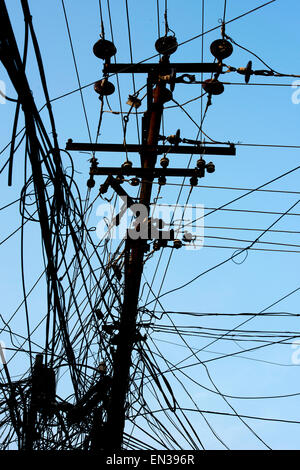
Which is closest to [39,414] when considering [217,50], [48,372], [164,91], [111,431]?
[48,372]

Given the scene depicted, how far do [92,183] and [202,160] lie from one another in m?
1.67

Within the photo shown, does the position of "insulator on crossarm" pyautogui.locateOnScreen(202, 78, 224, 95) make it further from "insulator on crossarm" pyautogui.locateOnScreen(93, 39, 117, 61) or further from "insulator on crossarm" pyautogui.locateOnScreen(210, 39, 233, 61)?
"insulator on crossarm" pyautogui.locateOnScreen(93, 39, 117, 61)

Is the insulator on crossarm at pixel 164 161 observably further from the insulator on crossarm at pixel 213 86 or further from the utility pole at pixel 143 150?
the insulator on crossarm at pixel 213 86

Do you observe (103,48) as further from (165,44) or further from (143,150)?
(143,150)

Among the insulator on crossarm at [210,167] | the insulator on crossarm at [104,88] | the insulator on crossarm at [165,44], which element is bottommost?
the insulator on crossarm at [210,167]

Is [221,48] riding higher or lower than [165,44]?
lower

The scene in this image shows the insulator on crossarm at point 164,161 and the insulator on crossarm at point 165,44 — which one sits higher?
the insulator on crossarm at point 165,44

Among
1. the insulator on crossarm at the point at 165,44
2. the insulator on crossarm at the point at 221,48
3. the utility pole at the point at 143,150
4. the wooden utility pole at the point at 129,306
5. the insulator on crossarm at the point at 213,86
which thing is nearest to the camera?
the wooden utility pole at the point at 129,306

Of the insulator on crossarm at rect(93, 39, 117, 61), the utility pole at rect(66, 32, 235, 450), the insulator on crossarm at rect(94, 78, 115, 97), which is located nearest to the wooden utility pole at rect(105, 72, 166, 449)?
the utility pole at rect(66, 32, 235, 450)

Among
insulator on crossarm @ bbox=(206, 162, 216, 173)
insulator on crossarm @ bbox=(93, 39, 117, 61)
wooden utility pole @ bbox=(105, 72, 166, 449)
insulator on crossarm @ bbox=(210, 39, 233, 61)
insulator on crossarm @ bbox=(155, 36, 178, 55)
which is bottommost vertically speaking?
wooden utility pole @ bbox=(105, 72, 166, 449)

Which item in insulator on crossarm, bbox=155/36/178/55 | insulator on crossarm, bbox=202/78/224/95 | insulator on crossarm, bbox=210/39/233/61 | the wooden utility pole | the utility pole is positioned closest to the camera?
the wooden utility pole

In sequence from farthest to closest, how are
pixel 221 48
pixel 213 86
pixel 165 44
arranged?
pixel 213 86
pixel 165 44
pixel 221 48

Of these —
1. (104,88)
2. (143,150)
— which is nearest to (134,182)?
(143,150)

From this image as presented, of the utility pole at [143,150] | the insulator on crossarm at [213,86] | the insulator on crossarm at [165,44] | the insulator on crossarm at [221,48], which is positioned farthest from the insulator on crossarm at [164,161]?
the insulator on crossarm at [221,48]
